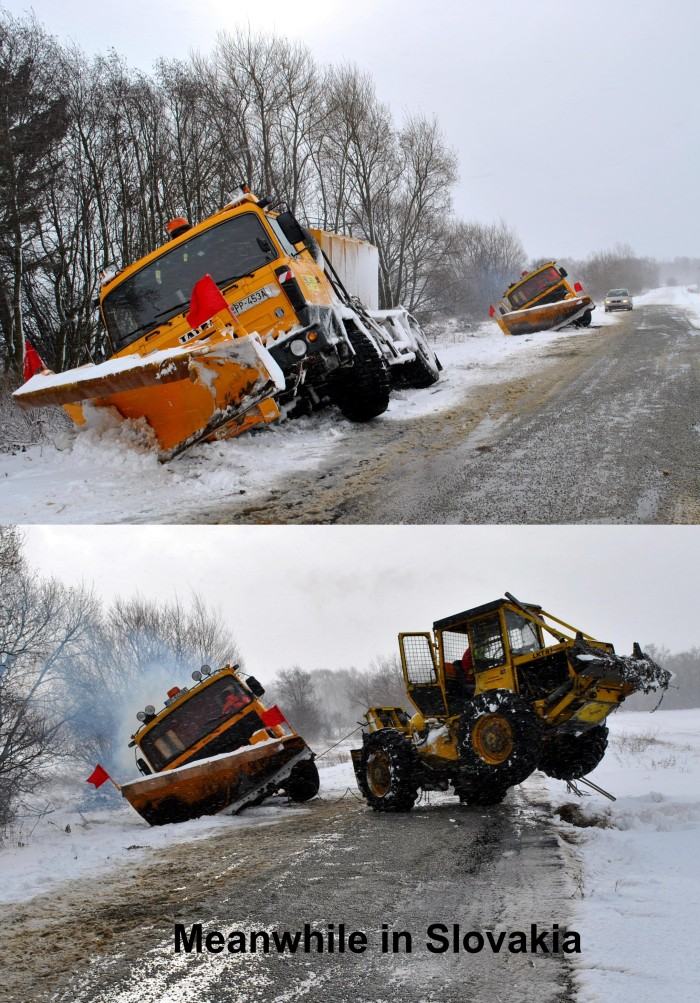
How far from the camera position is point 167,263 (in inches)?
358

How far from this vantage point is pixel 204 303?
7.83 m

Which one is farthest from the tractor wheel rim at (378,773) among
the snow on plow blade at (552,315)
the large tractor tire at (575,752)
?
the snow on plow blade at (552,315)

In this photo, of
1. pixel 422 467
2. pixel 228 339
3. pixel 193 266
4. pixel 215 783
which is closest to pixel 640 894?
pixel 422 467

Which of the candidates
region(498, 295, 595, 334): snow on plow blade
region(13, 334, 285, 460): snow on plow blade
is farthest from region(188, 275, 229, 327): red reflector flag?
region(498, 295, 595, 334): snow on plow blade

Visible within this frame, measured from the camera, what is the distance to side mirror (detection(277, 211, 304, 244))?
890 cm

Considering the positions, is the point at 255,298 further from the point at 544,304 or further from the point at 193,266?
the point at 544,304

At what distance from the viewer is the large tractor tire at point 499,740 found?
6770mm

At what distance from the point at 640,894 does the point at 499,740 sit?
2.54 metres

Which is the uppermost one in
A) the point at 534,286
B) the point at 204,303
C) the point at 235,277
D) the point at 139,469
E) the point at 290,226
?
the point at 534,286

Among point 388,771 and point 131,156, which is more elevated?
point 131,156

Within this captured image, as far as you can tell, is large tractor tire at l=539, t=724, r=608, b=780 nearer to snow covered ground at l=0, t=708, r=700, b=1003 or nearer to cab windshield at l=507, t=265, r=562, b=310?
snow covered ground at l=0, t=708, r=700, b=1003

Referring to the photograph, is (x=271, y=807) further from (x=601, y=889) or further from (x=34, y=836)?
(x=601, y=889)

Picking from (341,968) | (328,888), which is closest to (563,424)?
(328,888)

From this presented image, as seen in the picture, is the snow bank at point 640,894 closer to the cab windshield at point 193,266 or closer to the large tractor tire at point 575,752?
the large tractor tire at point 575,752
